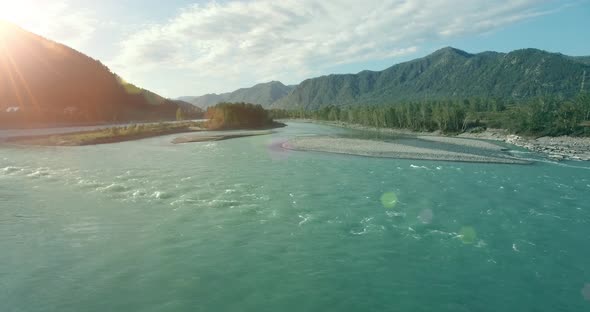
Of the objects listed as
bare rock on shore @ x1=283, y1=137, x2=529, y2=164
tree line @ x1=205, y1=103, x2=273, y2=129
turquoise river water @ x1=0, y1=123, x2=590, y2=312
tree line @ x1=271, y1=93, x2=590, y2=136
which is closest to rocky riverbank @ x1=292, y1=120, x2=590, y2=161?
tree line @ x1=271, y1=93, x2=590, y2=136

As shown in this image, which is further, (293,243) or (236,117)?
(236,117)

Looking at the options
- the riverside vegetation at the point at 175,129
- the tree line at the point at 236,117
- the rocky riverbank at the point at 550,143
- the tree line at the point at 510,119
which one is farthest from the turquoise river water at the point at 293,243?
the tree line at the point at 236,117

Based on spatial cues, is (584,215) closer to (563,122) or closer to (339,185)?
(339,185)

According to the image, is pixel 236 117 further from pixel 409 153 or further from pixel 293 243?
pixel 293 243

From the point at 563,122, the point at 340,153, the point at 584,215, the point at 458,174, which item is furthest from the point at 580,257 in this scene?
the point at 563,122

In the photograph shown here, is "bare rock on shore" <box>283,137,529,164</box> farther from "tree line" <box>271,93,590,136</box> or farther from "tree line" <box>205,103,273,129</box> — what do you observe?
"tree line" <box>205,103,273,129</box>

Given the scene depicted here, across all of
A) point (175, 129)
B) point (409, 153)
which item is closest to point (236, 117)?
point (175, 129)

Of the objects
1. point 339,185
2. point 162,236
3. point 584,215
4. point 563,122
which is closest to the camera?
point 162,236

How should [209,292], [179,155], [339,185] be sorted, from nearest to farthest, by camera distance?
[209,292] → [339,185] → [179,155]
